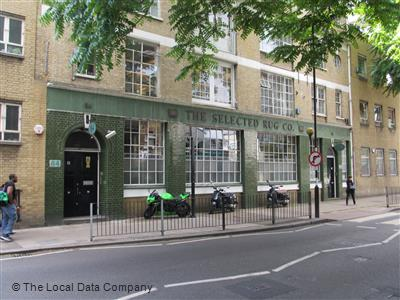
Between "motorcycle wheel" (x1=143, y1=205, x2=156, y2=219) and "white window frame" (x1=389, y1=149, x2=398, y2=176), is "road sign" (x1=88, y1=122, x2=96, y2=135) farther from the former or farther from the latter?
"white window frame" (x1=389, y1=149, x2=398, y2=176)

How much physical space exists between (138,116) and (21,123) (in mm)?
4414

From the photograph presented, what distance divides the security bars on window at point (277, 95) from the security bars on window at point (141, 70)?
696cm

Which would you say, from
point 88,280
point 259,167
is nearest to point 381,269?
point 88,280

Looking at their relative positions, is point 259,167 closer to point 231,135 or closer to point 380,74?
point 231,135

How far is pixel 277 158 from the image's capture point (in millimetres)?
20359

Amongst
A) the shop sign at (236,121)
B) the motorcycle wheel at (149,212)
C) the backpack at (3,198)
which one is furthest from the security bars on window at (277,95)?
the backpack at (3,198)

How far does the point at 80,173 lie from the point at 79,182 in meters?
0.34

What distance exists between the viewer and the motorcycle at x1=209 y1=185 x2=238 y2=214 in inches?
612

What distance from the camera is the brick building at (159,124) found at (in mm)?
12531

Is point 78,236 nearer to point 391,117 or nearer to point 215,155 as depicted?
Result: point 215,155

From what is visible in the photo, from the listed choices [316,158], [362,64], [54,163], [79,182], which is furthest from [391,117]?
[54,163]

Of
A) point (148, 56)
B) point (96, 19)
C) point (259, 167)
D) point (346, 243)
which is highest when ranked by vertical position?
point (148, 56)

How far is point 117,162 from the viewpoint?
1386 centimetres

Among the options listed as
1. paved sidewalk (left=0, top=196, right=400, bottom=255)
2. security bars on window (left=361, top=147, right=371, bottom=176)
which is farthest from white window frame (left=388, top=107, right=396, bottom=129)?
paved sidewalk (left=0, top=196, right=400, bottom=255)
